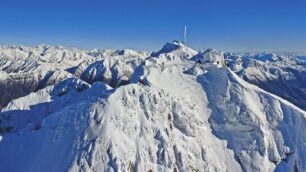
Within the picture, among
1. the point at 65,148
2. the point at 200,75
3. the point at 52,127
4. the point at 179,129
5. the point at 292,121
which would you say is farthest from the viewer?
the point at 200,75

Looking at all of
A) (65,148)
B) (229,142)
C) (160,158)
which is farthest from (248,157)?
(65,148)

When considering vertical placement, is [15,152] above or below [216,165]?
above

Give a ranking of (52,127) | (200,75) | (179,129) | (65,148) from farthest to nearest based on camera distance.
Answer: (200,75) → (179,129) → (52,127) → (65,148)

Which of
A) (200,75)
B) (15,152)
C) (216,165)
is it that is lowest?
(216,165)

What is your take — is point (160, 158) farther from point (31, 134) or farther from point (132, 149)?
point (31, 134)

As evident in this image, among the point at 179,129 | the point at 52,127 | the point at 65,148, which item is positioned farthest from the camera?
the point at 179,129

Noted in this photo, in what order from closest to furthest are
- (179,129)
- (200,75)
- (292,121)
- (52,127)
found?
(52,127), (179,129), (292,121), (200,75)

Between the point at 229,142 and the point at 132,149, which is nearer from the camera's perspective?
the point at 132,149

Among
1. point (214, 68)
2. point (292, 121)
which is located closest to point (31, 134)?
point (214, 68)

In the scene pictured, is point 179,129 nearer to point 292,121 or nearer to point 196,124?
point 196,124
